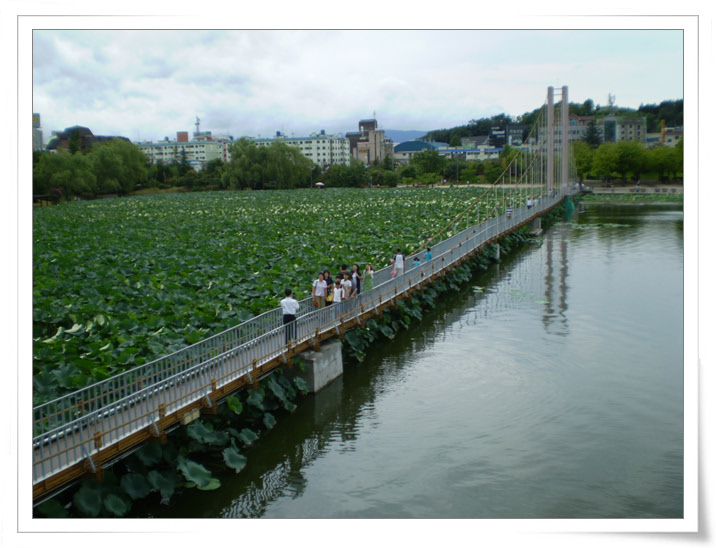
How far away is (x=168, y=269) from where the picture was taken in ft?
66.3

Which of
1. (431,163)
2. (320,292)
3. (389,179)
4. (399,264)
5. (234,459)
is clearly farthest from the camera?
(431,163)

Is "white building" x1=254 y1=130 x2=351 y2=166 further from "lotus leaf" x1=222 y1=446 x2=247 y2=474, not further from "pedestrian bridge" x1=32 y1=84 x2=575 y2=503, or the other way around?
"lotus leaf" x1=222 y1=446 x2=247 y2=474

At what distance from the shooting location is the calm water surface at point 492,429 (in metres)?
8.23

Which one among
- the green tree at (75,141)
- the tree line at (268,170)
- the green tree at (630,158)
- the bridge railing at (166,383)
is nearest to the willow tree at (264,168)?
the tree line at (268,170)

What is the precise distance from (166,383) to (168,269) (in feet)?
39.4

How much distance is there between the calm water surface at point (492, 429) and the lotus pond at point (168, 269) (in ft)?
9.07

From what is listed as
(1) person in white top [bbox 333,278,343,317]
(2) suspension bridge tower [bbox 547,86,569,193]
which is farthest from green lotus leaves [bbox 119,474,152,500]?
(2) suspension bridge tower [bbox 547,86,569,193]

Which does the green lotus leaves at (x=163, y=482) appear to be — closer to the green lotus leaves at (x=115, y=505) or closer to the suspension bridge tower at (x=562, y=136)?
the green lotus leaves at (x=115, y=505)

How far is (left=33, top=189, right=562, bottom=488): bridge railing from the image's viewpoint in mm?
7121

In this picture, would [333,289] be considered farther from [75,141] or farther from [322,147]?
[322,147]

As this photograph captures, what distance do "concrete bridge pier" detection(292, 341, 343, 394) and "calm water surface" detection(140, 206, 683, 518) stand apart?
261 millimetres

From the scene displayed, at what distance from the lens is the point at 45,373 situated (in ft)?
30.0

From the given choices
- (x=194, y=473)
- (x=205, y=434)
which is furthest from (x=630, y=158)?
(x=194, y=473)
